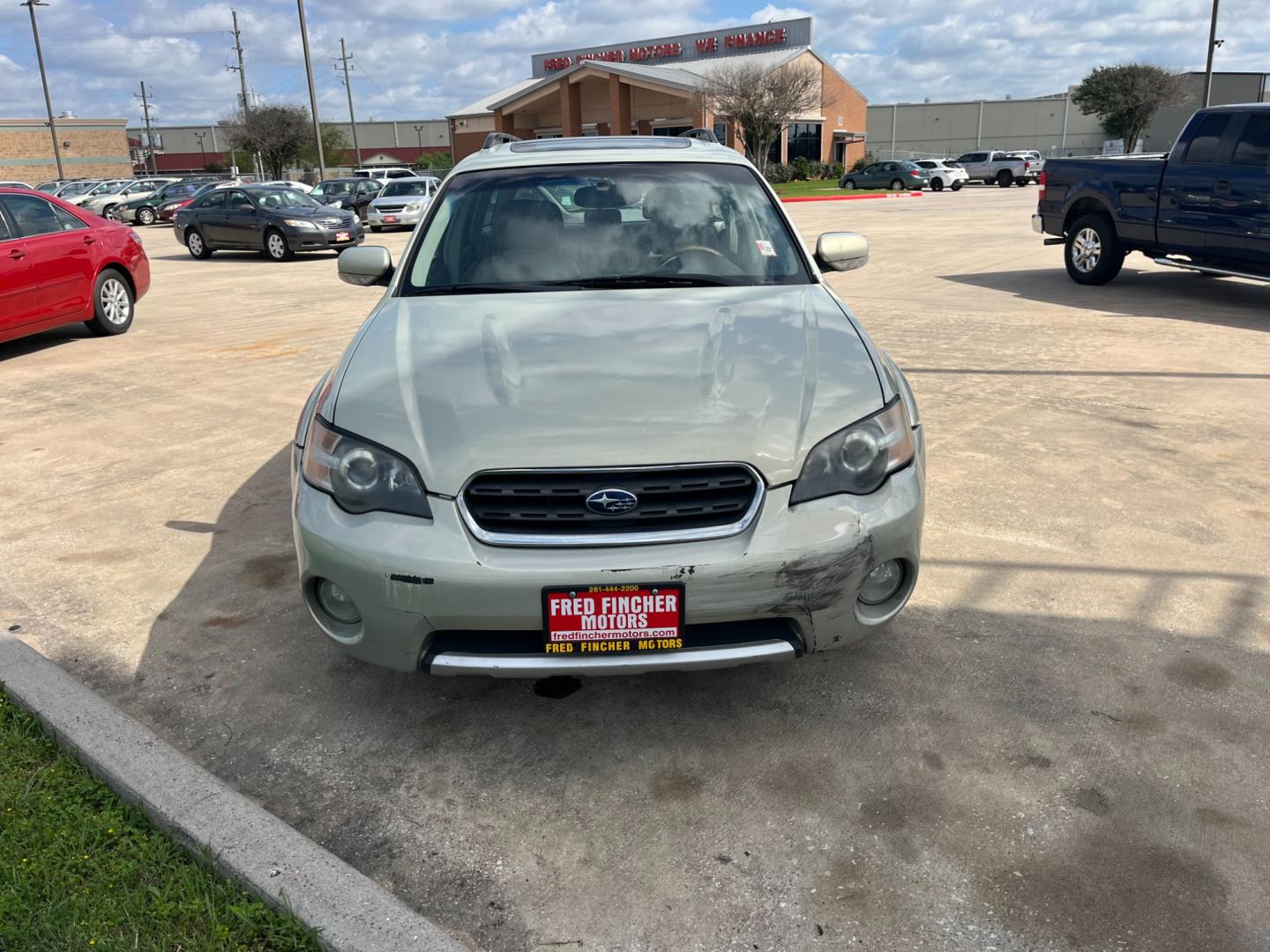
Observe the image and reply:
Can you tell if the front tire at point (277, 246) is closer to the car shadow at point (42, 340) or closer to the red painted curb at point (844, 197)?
the car shadow at point (42, 340)

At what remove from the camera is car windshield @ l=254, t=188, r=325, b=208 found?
19.1 m

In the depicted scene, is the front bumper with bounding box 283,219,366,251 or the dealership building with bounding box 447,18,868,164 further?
the dealership building with bounding box 447,18,868,164

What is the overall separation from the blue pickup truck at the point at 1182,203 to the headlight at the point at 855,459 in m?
8.46

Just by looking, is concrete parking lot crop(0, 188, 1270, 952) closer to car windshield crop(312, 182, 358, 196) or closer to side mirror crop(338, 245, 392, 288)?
side mirror crop(338, 245, 392, 288)

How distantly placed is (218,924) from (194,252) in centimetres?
2074

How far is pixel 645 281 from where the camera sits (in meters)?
3.79

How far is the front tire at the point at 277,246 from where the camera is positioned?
1883cm

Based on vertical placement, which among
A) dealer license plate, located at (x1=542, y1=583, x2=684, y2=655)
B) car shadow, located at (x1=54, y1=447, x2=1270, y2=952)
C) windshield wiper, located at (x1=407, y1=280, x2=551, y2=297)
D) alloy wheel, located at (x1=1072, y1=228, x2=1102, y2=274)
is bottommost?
car shadow, located at (x1=54, y1=447, x2=1270, y2=952)

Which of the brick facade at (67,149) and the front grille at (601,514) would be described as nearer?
the front grille at (601,514)

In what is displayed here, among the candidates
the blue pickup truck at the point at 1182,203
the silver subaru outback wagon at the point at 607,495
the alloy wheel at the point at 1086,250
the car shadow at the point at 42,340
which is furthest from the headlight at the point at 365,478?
the alloy wheel at the point at 1086,250

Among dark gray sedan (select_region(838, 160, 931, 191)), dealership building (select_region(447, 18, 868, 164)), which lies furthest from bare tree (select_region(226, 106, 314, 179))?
dark gray sedan (select_region(838, 160, 931, 191))

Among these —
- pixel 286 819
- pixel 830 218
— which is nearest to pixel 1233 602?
pixel 286 819

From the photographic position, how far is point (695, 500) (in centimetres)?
266

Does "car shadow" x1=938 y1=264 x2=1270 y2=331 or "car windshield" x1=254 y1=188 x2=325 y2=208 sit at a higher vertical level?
"car windshield" x1=254 y1=188 x2=325 y2=208
